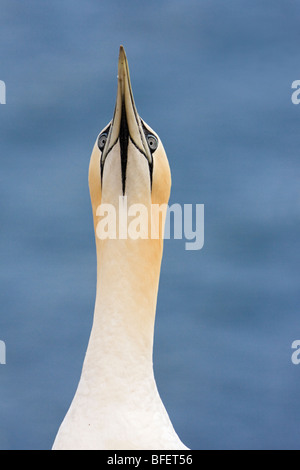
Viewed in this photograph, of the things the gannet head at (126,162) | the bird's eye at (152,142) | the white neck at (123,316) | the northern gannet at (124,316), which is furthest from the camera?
the bird's eye at (152,142)

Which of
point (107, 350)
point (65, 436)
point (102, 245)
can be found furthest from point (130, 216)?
point (65, 436)

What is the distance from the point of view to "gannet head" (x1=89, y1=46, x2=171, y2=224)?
482cm

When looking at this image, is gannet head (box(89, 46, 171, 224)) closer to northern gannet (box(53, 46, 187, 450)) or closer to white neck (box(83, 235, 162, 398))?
northern gannet (box(53, 46, 187, 450))

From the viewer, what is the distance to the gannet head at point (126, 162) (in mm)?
4820

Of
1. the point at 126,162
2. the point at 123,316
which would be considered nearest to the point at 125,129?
the point at 126,162

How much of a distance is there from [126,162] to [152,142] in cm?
18

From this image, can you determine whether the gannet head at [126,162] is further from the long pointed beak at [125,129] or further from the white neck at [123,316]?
the white neck at [123,316]

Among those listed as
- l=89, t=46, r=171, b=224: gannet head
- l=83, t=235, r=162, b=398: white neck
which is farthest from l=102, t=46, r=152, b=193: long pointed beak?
l=83, t=235, r=162, b=398: white neck

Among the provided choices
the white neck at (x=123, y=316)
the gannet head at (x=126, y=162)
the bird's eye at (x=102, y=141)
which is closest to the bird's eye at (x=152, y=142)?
the gannet head at (x=126, y=162)

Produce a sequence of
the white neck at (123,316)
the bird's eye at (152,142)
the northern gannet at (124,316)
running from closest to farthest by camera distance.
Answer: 1. the northern gannet at (124,316)
2. the white neck at (123,316)
3. the bird's eye at (152,142)

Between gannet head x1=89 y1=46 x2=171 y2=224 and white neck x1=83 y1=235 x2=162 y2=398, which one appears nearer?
white neck x1=83 y1=235 x2=162 y2=398

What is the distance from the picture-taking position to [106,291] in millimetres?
4844

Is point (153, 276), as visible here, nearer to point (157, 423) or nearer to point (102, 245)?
point (102, 245)
